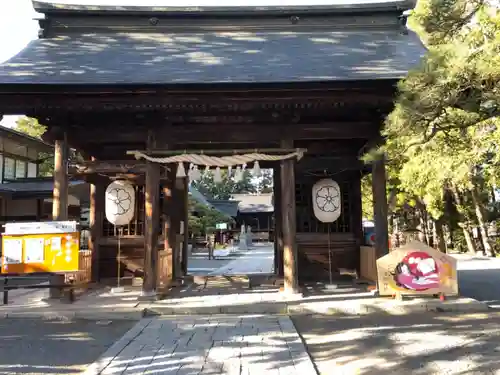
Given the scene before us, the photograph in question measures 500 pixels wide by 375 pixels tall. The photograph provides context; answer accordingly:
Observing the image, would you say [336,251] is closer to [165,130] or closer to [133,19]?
[165,130]

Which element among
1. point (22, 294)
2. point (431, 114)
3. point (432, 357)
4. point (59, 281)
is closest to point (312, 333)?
point (432, 357)

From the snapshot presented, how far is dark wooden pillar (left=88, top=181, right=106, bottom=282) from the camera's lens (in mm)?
10805

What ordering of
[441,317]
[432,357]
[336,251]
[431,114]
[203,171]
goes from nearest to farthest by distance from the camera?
1. [432,357]
2. [431,114]
3. [441,317]
4. [203,171]
5. [336,251]

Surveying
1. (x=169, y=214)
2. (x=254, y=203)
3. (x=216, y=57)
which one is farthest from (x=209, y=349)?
(x=254, y=203)

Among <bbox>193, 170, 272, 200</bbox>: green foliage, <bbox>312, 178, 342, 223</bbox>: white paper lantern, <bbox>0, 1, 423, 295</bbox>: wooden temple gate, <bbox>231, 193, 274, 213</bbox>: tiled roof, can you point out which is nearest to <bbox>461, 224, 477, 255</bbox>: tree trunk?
<bbox>0, 1, 423, 295</bbox>: wooden temple gate

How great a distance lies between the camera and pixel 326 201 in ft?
32.2

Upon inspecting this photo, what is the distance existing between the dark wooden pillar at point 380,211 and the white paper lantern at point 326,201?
1139mm

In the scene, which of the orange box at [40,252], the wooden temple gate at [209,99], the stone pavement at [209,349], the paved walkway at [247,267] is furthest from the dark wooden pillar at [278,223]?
the orange box at [40,252]

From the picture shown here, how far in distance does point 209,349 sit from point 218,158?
4234 millimetres

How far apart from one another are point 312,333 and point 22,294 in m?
7.07

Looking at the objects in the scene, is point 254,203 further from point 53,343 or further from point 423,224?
point 53,343

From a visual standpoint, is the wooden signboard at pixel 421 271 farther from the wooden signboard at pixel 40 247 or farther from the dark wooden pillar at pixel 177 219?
the wooden signboard at pixel 40 247

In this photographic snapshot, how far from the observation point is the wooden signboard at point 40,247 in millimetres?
7793

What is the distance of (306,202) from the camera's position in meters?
11.1
